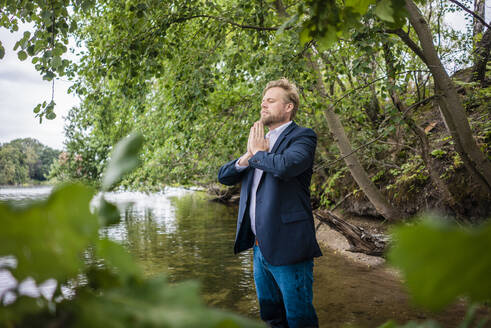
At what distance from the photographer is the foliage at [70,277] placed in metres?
0.27

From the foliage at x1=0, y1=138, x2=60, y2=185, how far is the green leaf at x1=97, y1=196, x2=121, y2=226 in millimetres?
42909

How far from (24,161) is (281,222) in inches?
2187

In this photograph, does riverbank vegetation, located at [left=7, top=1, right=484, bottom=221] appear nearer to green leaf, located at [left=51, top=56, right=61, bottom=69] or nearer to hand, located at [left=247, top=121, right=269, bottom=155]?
green leaf, located at [left=51, top=56, right=61, bottom=69]

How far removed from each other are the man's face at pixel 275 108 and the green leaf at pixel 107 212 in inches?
111

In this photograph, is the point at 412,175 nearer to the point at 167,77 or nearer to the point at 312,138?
the point at 312,138

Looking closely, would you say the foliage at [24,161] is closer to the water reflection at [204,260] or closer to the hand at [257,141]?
the water reflection at [204,260]

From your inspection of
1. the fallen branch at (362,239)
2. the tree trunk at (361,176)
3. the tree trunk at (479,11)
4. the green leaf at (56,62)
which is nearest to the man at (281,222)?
the green leaf at (56,62)

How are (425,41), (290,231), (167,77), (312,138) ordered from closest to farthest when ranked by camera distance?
(290,231)
(312,138)
(425,41)
(167,77)

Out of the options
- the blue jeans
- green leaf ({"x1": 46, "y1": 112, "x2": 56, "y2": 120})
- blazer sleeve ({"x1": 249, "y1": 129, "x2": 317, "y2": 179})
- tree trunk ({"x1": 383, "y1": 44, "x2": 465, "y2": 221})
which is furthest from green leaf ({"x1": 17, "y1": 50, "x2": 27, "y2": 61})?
tree trunk ({"x1": 383, "y1": 44, "x2": 465, "y2": 221})

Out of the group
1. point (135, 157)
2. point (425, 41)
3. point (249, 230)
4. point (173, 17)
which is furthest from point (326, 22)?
point (173, 17)

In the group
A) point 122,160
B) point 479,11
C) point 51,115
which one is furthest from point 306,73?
point 122,160

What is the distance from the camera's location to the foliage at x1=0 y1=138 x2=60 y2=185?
39931 millimetres

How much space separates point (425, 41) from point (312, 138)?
2387 millimetres

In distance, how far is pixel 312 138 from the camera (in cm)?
291
